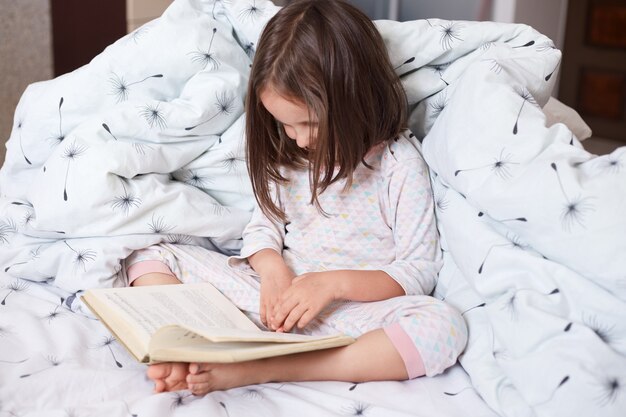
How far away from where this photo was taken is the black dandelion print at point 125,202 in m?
1.10

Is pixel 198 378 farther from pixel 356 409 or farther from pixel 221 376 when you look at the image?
pixel 356 409

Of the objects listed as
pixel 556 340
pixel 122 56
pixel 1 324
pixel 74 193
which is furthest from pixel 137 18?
pixel 556 340

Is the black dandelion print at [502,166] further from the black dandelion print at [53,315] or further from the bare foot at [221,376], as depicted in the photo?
the black dandelion print at [53,315]

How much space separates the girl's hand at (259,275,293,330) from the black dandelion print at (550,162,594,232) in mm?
389

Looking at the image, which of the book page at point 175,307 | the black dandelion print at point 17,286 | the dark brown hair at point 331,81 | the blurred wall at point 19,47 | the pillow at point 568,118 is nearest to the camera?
the book page at point 175,307

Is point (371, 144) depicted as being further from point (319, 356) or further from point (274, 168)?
point (319, 356)

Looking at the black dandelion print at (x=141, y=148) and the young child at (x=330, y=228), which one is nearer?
the young child at (x=330, y=228)

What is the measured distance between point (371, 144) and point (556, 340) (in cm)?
39

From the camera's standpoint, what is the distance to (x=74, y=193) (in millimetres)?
1100

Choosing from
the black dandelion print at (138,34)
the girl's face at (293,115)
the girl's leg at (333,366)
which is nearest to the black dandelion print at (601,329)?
the girl's leg at (333,366)

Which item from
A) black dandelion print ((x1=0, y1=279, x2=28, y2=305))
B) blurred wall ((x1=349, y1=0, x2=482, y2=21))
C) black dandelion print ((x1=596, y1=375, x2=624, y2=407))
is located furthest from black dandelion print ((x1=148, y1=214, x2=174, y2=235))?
blurred wall ((x1=349, y1=0, x2=482, y2=21))

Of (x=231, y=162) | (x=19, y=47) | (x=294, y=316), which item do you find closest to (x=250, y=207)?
(x=231, y=162)

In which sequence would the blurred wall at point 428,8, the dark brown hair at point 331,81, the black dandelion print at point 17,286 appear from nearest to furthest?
the dark brown hair at point 331,81 < the black dandelion print at point 17,286 < the blurred wall at point 428,8

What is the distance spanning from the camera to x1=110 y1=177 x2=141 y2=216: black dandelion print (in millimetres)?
1104
